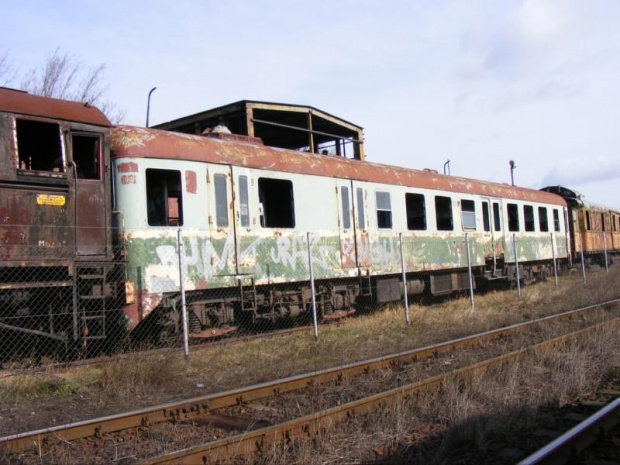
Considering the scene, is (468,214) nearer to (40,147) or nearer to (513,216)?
(513,216)

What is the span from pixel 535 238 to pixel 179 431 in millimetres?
17316

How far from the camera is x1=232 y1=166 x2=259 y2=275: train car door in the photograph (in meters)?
10.1

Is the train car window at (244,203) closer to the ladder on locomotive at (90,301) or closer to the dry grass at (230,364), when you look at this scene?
the dry grass at (230,364)

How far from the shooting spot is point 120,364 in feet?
23.8

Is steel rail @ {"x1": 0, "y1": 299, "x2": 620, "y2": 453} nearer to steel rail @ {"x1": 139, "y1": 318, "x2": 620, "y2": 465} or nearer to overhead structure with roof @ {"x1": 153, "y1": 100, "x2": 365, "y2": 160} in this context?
steel rail @ {"x1": 139, "y1": 318, "x2": 620, "y2": 465}

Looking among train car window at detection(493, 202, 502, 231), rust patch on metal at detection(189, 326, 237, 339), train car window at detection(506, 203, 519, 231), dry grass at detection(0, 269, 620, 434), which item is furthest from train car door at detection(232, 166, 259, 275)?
train car window at detection(506, 203, 519, 231)

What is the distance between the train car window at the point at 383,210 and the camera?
43.2ft

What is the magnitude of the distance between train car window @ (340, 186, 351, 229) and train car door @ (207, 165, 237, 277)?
2.97 meters

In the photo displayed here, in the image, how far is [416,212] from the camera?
A: 1471 cm

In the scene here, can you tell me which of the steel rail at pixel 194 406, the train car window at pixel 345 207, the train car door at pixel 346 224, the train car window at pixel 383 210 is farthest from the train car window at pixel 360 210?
the steel rail at pixel 194 406

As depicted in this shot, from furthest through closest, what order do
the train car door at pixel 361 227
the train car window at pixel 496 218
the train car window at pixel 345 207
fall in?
the train car window at pixel 496 218, the train car door at pixel 361 227, the train car window at pixel 345 207

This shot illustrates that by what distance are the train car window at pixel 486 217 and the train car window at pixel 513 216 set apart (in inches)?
62.4

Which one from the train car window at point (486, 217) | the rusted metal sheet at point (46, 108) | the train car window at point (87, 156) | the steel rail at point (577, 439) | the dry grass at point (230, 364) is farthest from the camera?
the train car window at point (486, 217)

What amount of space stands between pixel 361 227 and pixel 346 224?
51cm
